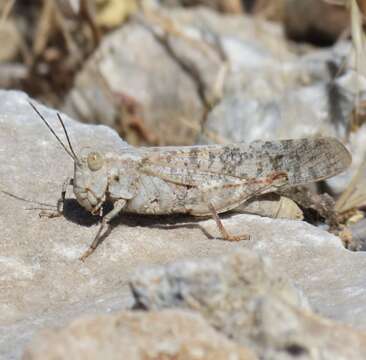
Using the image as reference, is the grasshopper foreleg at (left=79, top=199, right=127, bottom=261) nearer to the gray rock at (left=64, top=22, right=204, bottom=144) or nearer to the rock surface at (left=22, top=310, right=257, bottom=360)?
the rock surface at (left=22, top=310, right=257, bottom=360)

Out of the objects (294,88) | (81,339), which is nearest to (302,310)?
(81,339)

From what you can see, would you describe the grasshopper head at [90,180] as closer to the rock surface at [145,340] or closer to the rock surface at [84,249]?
the rock surface at [84,249]

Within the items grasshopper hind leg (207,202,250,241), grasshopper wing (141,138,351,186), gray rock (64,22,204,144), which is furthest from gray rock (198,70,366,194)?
grasshopper hind leg (207,202,250,241)

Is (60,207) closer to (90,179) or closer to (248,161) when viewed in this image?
(90,179)

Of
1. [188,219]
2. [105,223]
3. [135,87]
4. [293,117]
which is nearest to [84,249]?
[105,223]

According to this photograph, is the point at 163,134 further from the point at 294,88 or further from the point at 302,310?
the point at 302,310

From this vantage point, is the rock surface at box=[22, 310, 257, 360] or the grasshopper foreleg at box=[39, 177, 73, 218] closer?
the rock surface at box=[22, 310, 257, 360]

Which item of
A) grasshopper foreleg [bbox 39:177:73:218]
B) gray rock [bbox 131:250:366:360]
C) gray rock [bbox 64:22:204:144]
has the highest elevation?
gray rock [bbox 131:250:366:360]
